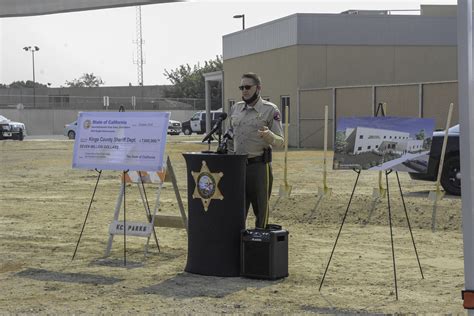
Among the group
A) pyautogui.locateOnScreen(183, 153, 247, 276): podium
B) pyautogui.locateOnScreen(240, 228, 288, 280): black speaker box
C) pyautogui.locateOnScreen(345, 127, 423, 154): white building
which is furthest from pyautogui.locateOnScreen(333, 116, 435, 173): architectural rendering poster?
pyautogui.locateOnScreen(183, 153, 247, 276): podium

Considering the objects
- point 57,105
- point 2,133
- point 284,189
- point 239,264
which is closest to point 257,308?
point 239,264

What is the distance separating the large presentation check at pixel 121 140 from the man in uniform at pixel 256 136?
101 cm

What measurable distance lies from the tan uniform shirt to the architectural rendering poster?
0.78 m

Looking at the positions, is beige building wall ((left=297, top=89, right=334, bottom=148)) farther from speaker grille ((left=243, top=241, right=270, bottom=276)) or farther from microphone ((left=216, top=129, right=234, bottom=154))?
speaker grille ((left=243, top=241, right=270, bottom=276))

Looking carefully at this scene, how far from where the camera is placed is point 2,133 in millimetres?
42750

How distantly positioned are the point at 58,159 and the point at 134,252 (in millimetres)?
19025

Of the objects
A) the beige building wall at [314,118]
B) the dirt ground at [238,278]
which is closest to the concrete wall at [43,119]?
the beige building wall at [314,118]

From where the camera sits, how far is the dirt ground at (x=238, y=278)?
641cm

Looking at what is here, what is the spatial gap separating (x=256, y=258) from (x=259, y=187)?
77cm

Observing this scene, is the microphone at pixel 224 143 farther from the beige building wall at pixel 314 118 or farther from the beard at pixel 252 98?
the beige building wall at pixel 314 118

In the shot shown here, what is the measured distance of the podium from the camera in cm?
729

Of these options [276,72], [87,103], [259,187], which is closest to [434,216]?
[259,187]

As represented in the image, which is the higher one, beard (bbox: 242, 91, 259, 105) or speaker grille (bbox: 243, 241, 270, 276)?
beard (bbox: 242, 91, 259, 105)

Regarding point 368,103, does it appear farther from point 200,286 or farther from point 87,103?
point 87,103
